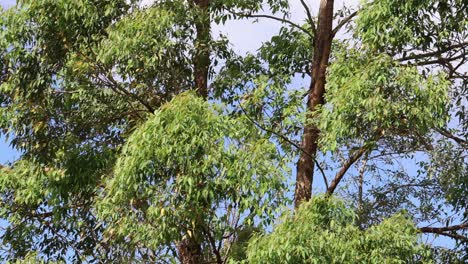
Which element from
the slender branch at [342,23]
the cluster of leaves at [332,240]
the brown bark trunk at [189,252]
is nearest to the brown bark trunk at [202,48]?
the slender branch at [342,23]

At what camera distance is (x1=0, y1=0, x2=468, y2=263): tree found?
9125 millimetres

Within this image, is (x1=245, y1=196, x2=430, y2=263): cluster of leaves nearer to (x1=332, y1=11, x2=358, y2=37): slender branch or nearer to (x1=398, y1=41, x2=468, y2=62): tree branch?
(x1=398, y1=41, x2=468, y2=62): tree branch

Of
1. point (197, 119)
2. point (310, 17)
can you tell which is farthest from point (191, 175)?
point (310, 17)

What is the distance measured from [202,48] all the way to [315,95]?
4.99 feet

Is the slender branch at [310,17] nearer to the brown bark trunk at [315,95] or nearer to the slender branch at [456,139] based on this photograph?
the brown bark trunk at [315,95]

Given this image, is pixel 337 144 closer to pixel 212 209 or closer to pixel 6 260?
pixel 212 209

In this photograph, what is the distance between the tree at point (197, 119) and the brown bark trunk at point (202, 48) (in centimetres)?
2

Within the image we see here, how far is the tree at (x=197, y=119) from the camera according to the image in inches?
359

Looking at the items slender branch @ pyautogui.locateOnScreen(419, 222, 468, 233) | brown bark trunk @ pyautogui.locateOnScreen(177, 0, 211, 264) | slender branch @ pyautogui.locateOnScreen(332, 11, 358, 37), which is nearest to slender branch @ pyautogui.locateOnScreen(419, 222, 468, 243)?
slender branch @ pyautogui.locateOnScreen(419, 222, 468, 233)

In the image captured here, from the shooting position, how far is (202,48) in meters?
11.4

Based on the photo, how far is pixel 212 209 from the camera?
9219 millimetres

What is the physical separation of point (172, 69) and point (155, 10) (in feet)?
2.41

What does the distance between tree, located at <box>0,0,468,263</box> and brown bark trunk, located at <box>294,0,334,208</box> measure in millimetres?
18

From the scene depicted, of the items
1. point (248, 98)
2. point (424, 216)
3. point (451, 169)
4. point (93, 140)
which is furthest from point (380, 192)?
point (93, 140)
